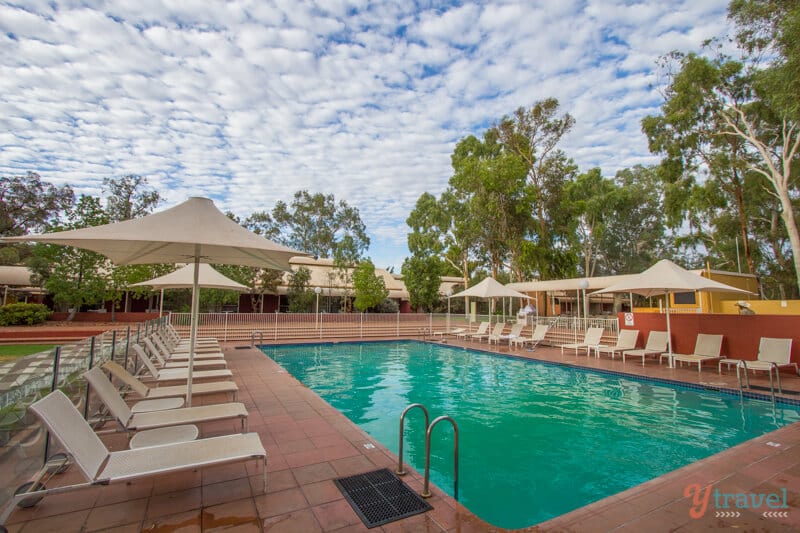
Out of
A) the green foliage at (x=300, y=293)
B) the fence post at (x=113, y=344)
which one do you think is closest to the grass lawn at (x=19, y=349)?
the fence post at (x=113, y=344)

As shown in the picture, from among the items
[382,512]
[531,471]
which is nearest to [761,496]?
[531,471]

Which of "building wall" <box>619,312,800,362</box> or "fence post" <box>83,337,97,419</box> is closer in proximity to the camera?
"fence post" <box>83,337,97,419</box>

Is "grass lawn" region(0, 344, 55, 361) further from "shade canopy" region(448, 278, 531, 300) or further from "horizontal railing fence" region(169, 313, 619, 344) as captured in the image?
"shade canopy" region(448, 278, 531, 300)

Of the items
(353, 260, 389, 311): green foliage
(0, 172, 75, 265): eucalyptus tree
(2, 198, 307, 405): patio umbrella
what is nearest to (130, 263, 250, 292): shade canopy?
(2, 198, 307, 405): patio umbrella

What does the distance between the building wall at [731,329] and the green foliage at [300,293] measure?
2055 centimetres

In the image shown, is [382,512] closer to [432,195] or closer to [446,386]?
[446,386]

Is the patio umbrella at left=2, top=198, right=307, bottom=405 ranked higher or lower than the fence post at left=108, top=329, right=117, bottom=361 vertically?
higher

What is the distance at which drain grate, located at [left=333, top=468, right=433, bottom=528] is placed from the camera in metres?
2.99

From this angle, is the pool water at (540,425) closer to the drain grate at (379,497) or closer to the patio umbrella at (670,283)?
the drain grate at (379,497)

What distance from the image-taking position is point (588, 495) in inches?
168

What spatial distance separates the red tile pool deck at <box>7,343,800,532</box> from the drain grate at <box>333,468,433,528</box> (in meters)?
0.08

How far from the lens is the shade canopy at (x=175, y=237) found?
359 cm

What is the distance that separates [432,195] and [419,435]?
26.8m

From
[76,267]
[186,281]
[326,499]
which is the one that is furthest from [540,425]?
[76,267]
